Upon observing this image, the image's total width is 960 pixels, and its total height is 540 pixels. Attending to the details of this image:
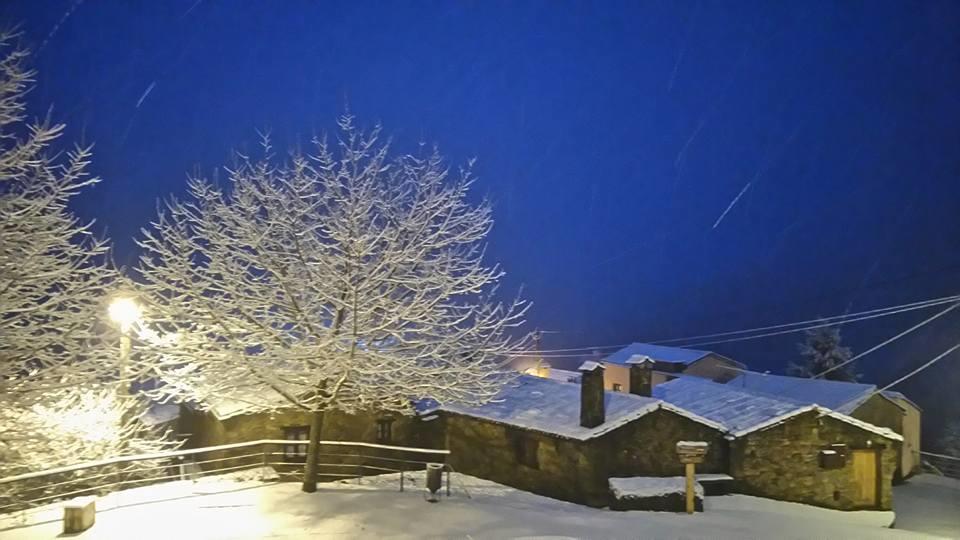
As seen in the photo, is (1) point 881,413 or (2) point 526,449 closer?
(2) point 526,449

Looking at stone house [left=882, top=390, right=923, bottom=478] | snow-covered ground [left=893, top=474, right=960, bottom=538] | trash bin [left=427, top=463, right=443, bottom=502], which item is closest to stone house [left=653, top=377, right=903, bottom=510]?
snow-covered ground [left=893, top=474, right=960, bottom=538]

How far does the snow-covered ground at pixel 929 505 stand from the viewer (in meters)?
23.7

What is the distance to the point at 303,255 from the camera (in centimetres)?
1511

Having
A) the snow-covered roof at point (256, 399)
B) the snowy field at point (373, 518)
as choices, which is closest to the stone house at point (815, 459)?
the snowy field at point (373, 518)

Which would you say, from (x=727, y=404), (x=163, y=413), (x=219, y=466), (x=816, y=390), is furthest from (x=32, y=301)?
(x=816, y=390)

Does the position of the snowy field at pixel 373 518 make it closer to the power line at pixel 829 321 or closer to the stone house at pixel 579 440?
the stone house at pixel 579 440

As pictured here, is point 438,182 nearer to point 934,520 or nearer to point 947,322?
Answer: point 934,520

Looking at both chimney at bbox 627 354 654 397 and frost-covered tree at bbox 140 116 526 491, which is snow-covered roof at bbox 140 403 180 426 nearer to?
frost-covered tree at bbox 140 116 526 491

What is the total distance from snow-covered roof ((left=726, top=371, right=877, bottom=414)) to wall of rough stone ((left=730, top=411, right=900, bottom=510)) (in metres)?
7.44

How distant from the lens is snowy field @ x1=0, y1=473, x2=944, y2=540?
12.2 meters

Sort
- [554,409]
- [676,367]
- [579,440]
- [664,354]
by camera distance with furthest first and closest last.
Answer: [664,354] → [676,367] → [554,409] → [579,440]

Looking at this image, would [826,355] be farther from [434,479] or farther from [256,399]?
[256,399]

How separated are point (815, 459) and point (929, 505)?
12.8m

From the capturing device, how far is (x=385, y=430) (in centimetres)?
2173
